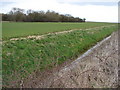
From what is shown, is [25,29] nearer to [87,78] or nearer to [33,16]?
[87,78]

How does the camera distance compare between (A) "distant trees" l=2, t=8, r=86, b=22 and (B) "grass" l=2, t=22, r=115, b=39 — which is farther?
(A) "distant trees" l=2, t=8, r=86, b=22

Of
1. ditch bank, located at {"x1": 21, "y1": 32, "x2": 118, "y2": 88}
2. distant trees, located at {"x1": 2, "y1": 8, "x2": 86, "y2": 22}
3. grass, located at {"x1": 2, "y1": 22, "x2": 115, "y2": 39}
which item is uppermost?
distant trees, located at {"x1": 2, "y1": 8, "x2": 86, "y2": 22}

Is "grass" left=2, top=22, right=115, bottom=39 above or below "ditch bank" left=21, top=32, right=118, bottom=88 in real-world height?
above

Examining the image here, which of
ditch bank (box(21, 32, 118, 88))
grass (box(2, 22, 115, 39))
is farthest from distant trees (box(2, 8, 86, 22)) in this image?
ditch bank (box(21, 32, 118, 88))

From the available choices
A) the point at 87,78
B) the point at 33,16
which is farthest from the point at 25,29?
the point at 33,16

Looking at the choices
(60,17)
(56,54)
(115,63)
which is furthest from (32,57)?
(60,17)

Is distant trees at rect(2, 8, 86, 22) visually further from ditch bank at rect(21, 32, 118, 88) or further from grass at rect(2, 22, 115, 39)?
ditch bank at rect(21, 32, 118, 88)

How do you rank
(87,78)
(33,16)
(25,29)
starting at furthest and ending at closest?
(33,16), (25,29), (87,78)

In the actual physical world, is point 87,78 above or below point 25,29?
below

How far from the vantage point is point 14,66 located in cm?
895

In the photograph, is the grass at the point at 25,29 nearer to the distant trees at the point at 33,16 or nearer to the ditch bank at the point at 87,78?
the ditch bank at the point at 87,78

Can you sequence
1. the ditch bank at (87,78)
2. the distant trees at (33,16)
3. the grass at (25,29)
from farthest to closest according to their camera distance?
the distant trees at (33,16) → the grass at (25,29) → the ditch bank at (87,78)

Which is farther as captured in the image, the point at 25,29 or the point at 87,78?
the point at 25,29

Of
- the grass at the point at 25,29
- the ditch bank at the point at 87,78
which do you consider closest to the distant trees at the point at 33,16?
the grass at the point at 25,29
